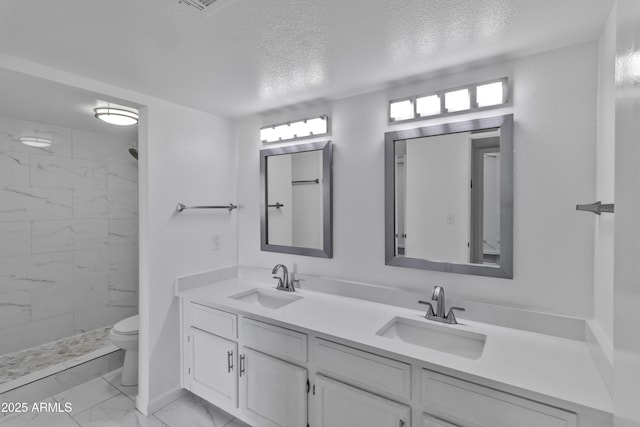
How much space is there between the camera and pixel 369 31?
136cm

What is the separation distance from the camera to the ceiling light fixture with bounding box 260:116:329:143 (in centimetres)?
221

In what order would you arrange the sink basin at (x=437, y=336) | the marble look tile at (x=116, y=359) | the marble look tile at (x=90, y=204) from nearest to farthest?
1. the sink basin at (x=437, y=336)
2. the marble look tile at (x=116, y=359)
3. the marble look tile at (x=90, y=204)

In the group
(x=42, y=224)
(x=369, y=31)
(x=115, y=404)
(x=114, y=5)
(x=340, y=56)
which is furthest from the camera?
(x=42, y=224)

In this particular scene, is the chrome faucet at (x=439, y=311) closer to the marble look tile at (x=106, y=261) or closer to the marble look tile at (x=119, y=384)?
the marble look tile at (x=119, y=384)

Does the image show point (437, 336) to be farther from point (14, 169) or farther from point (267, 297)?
point (14, 169)

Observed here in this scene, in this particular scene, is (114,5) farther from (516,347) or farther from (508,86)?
(516,347)

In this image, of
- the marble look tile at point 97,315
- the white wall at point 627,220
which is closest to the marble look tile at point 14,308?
the marble look tile at point 97,315

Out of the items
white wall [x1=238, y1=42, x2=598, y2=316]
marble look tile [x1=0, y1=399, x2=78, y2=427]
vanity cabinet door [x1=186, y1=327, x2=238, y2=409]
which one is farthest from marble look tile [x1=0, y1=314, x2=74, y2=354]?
white wall [x1=238, y1=42, x2=598, y2=316]

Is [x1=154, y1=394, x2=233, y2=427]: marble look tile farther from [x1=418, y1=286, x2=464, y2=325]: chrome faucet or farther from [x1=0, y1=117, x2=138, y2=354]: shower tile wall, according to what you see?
[x1=0, y1=117, x2=138, y2=354]: shower tile wall

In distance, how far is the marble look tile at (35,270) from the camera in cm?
275

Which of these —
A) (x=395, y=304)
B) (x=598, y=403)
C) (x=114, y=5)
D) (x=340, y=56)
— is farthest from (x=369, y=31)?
(x=598, y=403)

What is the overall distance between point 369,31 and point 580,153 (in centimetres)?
113

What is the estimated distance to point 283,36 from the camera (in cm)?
139

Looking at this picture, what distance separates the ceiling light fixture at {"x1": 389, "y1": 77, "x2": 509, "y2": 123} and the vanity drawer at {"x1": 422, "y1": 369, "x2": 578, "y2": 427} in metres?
1.34
